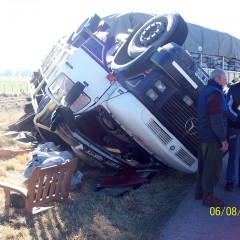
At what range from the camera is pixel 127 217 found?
4719 mm

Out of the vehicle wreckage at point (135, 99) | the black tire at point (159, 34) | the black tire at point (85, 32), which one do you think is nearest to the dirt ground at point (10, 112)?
the black tire at point (85, 32)

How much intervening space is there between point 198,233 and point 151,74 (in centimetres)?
244

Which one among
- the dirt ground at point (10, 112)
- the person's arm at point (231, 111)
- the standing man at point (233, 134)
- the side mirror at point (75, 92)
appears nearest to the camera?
the person's arm at point (231, 111)

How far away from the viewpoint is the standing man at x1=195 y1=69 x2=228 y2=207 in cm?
477

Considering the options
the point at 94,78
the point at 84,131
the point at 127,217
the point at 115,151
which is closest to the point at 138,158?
the point at 115,151

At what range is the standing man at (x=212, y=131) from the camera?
15.7 ft

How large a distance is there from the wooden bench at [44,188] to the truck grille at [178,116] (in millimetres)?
1535

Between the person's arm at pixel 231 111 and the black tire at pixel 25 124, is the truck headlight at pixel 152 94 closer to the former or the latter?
the person's arm at pixel 231 111

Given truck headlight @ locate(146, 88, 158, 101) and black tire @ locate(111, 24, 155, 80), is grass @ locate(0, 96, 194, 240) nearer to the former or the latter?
truck headlight @ locate(146, 88, 158, 101)

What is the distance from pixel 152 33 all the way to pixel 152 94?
1.27m

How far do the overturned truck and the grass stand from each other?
509mm

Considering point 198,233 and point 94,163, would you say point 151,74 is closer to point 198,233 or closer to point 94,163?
point 94,163
